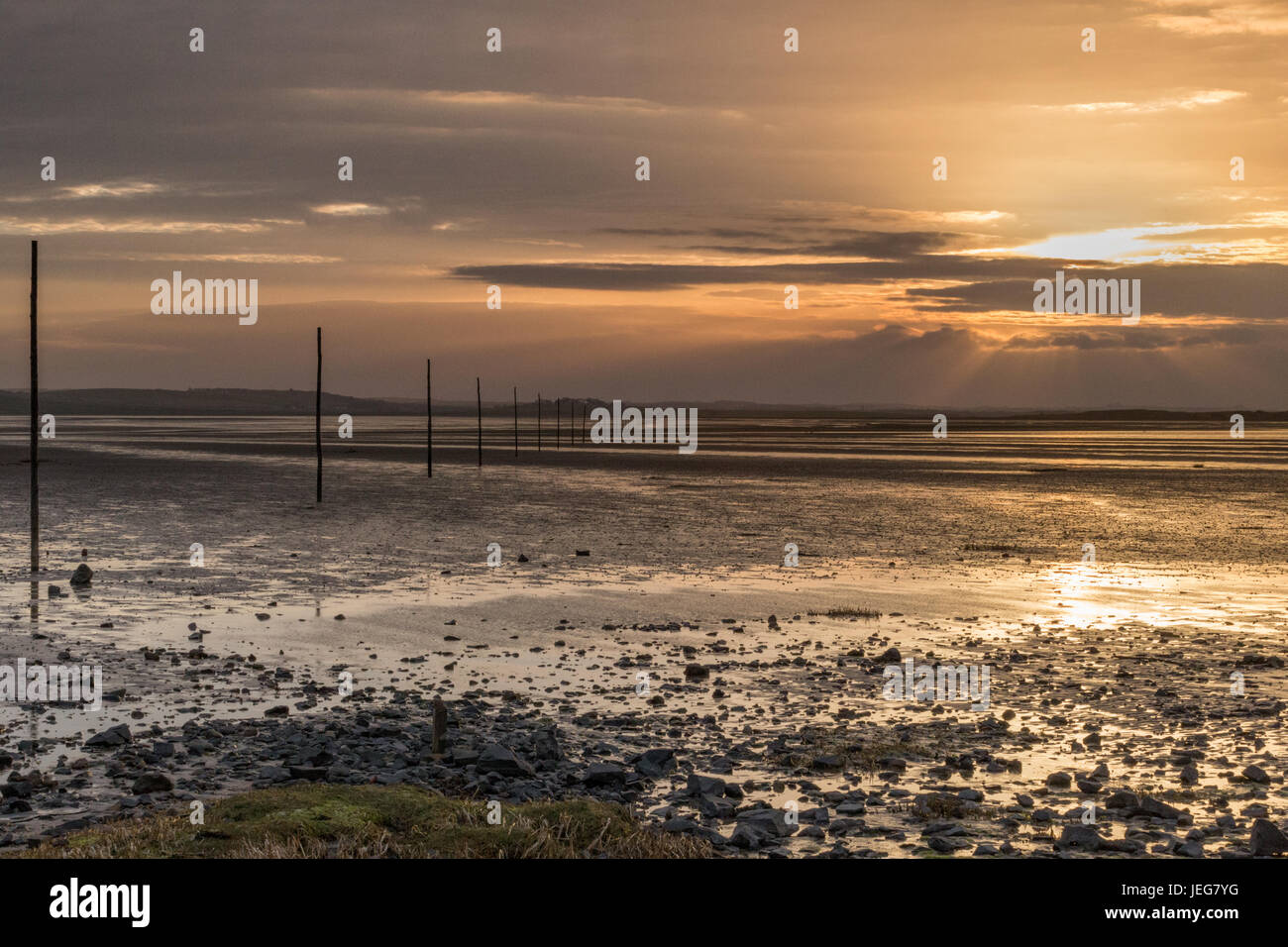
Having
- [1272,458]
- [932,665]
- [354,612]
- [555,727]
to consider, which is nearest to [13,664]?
[354,612]

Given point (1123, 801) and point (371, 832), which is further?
point (1123, 801)

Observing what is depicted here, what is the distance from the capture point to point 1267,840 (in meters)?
8.41

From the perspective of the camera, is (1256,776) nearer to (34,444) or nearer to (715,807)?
(715,807)

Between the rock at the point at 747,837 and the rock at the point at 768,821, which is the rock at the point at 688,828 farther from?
the rock at the point at 768,821

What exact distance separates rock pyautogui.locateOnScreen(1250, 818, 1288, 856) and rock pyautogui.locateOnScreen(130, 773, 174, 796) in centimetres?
866

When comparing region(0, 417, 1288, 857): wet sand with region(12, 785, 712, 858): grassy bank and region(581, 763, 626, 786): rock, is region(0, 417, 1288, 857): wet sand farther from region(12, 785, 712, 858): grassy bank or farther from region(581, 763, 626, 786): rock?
region(12, 785, 712, 858): grassy bank

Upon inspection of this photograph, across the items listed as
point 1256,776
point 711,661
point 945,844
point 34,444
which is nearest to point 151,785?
point 945,844

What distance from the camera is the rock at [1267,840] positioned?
27.4 feet

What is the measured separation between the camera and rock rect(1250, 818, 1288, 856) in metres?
8.36

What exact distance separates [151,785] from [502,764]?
3.01 metres
